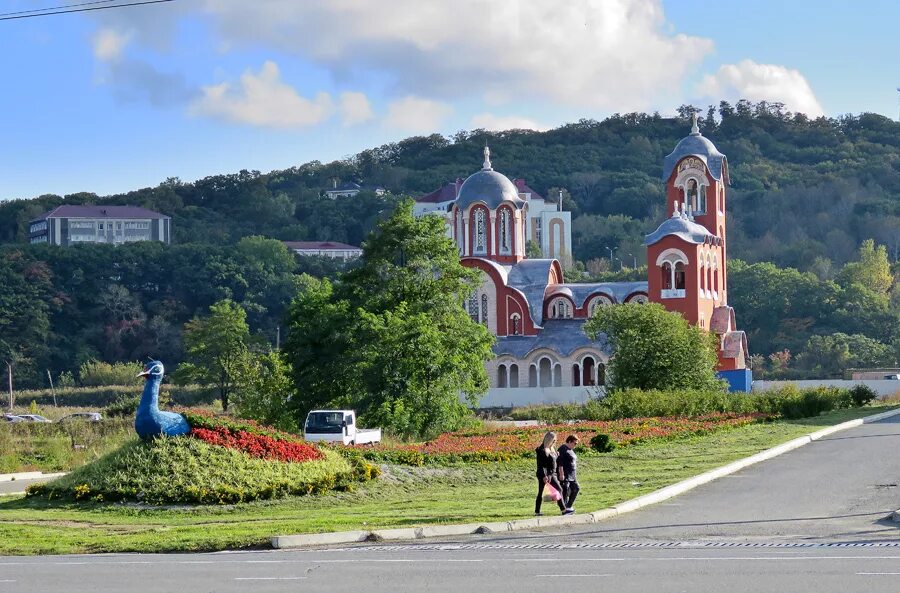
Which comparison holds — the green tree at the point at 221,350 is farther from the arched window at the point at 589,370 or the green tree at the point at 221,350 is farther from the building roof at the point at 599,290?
the arched window at the point at 589,370

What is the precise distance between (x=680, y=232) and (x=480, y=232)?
1149 cm

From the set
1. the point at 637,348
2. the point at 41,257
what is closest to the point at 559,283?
the point at 637,348

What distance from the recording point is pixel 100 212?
15412cm

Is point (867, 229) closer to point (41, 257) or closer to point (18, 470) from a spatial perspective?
point (41, 257)

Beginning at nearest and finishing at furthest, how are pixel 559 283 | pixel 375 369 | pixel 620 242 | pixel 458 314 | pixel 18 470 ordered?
pixel 18 470, pixel 375 369, pixel 458 314, pixel 559 283, pixel 620 242

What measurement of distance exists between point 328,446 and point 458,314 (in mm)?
18900

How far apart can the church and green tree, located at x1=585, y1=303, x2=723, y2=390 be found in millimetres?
13205

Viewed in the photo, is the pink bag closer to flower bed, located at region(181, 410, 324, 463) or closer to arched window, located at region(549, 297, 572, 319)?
flower bed, located at region(181, 410, 324, 463)

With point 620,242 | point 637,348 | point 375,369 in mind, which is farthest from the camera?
point 620,242

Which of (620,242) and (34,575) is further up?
(620,242)

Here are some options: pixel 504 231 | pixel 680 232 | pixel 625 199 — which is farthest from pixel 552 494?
pixel 625 199

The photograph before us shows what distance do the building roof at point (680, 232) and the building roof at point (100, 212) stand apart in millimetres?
93141

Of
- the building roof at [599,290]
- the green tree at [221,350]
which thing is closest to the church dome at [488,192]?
the building roof at [599,290]

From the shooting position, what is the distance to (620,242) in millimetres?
145000
